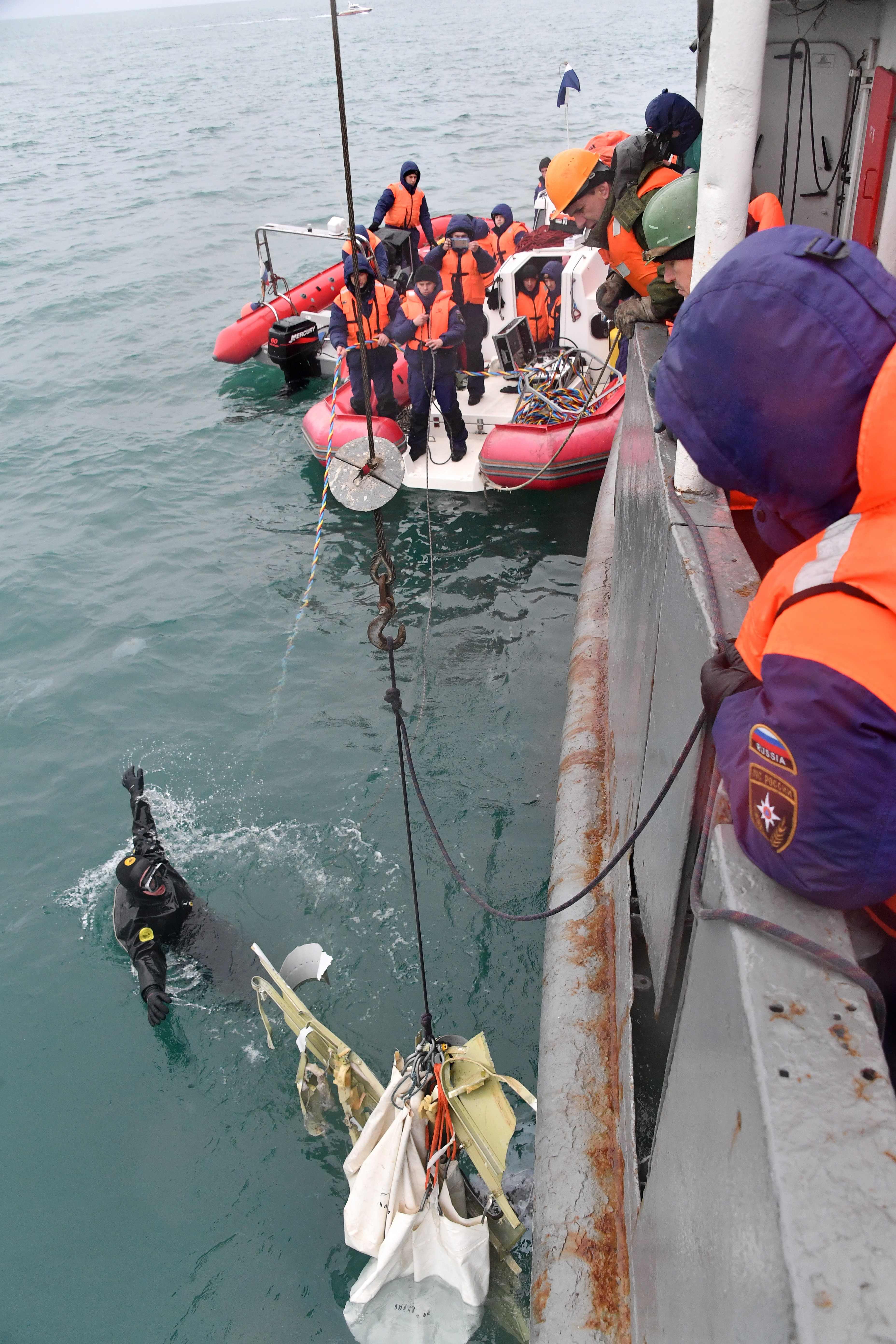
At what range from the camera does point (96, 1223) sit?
450 cm

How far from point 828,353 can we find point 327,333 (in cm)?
1320

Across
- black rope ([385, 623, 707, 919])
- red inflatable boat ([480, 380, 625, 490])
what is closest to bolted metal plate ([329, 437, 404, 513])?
black rope ([385, 623, 707, 919])

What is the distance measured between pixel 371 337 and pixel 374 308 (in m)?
0.38

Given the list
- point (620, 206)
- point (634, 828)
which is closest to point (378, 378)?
point (620, 206)

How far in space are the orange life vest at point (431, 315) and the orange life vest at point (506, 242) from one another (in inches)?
133

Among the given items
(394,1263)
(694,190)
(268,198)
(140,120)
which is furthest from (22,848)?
(140,120)

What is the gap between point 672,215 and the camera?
11.1 ft

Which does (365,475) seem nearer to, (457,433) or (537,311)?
(457,433)

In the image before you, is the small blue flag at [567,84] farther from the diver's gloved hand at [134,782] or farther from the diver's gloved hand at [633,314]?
the diver's gloved hand at [134,782]

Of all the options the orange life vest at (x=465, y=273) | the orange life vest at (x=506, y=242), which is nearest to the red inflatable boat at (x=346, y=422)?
the orange life vest at (x=465, y=273)

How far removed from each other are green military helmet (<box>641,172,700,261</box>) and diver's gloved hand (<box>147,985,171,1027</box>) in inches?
166

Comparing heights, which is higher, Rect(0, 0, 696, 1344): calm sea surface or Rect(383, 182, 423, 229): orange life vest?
Rect(383, 182, 423, 229): orange life vest

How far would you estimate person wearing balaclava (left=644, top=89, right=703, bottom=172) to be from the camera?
15.7 ft

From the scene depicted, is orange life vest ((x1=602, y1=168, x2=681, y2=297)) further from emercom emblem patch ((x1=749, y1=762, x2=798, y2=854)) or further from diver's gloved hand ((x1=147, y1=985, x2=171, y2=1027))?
diver's gloved hand ((x1=147, y1=985, x2=171, y2=1027))
